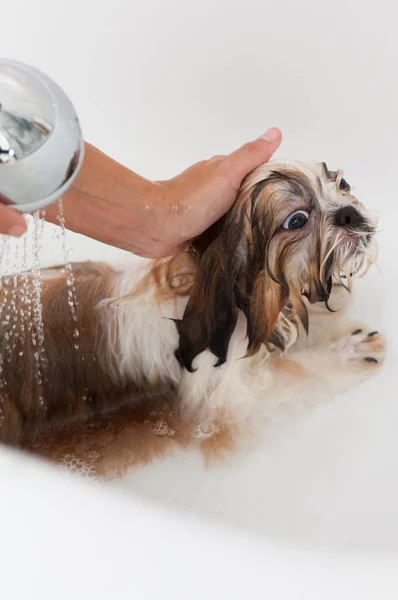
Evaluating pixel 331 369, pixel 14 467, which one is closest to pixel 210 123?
pixel 331 369

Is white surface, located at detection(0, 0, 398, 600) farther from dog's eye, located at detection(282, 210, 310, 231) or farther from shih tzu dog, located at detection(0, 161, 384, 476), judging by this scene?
dog's eye, located at detection(282, 210, 310, 231)

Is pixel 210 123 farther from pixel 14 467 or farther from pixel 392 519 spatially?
pixel 14 467

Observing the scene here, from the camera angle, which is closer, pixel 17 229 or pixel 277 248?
pixel 17 229

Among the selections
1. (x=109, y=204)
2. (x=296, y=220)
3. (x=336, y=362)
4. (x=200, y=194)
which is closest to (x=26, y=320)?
(x=109, y=204)

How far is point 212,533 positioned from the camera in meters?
0.58

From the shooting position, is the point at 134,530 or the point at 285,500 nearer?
the point at 134,530

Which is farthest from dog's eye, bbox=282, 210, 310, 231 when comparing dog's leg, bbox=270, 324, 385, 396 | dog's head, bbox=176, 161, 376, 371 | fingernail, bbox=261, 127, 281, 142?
dog's leg, bbox=270, 324, 385, 396

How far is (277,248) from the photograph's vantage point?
919mm

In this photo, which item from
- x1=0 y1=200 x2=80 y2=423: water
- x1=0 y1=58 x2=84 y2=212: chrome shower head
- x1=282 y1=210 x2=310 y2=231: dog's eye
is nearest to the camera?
x1=0 y1=58 x2=84 y2=212: chrome shower head

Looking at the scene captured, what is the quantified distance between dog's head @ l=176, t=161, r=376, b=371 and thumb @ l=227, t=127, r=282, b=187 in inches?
0.5

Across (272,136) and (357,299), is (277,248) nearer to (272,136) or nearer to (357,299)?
(272,136)

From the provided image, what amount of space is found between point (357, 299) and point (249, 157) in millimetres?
487

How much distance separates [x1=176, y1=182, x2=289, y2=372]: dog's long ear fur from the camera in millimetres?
916

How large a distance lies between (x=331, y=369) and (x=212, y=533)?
26.6 inches
